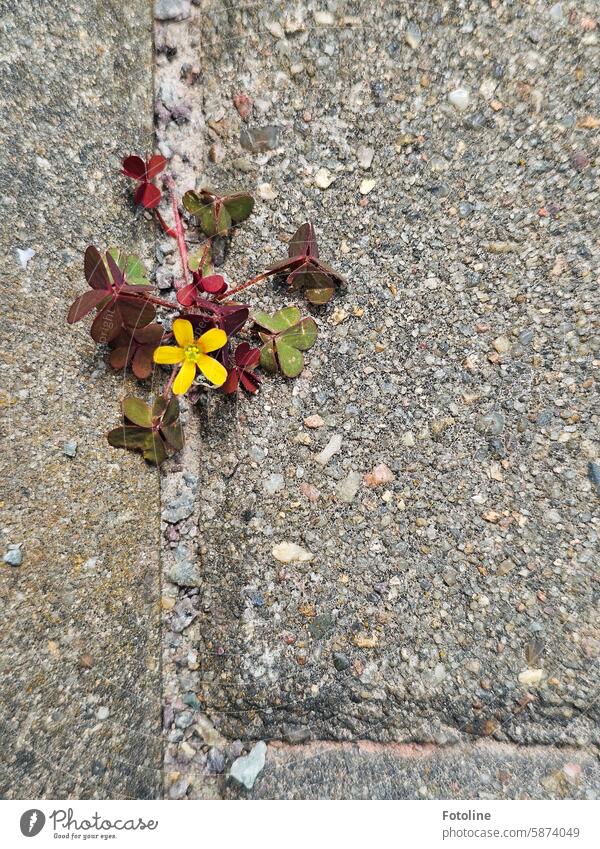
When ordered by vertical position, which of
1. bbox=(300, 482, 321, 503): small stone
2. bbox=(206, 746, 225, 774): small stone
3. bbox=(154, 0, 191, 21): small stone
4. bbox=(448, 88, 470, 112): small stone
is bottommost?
bbox=(206, 746, 225, 774): small stone

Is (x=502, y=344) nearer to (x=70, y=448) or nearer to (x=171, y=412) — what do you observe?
(x=171, y=412)

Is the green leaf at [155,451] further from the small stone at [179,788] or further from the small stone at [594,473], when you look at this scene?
the small stone at [594,473]

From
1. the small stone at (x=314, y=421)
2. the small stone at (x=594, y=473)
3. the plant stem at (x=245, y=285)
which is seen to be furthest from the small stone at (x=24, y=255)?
the small stone at (x=594, y=473)

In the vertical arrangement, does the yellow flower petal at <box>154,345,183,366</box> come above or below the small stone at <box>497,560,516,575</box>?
above

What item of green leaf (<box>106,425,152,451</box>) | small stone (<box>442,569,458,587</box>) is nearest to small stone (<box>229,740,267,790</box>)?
small stone (<box>442,569,458,587</box>)
